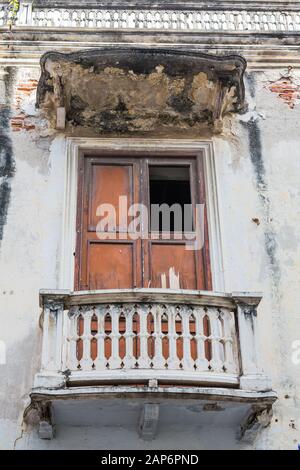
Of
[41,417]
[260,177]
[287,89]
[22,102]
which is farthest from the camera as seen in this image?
[287,89]

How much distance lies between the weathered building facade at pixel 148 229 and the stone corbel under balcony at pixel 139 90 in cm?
2

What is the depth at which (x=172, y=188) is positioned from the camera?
10.2 meters

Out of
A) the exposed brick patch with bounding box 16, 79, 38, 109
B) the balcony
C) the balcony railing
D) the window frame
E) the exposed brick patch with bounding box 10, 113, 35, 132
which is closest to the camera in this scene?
the balcony

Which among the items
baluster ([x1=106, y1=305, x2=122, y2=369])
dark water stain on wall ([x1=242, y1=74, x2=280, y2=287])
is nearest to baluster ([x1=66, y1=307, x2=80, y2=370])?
baluster ([x1=106, y1=305, x2=122, y2=369])

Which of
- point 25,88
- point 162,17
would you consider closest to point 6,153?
point 25,88

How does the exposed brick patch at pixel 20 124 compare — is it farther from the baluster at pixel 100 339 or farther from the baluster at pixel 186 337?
the baluster at pixel 186 337

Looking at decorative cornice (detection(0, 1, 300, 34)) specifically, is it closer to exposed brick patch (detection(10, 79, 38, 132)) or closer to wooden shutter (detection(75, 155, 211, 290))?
exposed brick patch (detection(10, 79, 38, 132))

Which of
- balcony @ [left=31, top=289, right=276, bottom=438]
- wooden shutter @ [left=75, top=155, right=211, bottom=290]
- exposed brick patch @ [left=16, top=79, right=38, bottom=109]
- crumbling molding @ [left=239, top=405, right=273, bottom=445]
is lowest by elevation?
crumbling molding @ [left=239, top=405, right=273, bottom=445]

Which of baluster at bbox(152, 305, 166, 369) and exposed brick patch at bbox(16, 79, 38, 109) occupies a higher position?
exposed brick patch at bbox(16, 79, 38, 109)

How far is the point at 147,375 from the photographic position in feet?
23.3

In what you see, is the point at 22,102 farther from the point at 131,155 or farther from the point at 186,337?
the point at 186,337

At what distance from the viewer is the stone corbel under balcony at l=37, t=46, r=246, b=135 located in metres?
9.02

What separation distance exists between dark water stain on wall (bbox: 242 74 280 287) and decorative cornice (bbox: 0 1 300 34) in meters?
0.96

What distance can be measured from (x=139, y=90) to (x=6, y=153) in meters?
1.68
